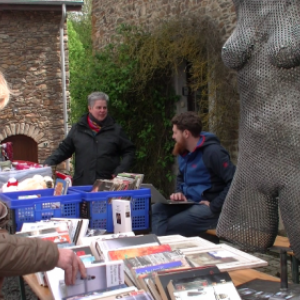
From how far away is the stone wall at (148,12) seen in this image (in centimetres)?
705

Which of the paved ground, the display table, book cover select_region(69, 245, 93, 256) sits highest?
book cover select_region(69, 245, 93, 256)

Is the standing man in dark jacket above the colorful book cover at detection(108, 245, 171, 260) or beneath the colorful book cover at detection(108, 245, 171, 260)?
above

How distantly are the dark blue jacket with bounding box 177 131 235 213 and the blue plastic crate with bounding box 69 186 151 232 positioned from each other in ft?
2.16

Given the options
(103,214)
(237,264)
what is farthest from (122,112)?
(237,264)

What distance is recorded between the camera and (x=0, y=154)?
488cm

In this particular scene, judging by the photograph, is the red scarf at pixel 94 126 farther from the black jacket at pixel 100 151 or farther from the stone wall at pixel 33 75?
the stone wall at pixel 33 75

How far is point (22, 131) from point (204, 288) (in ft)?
34.3

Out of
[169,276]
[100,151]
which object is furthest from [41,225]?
[100,151]

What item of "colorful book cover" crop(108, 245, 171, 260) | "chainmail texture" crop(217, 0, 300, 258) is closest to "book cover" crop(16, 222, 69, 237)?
"colorful book cover" crop(108, 245, 171, 260)

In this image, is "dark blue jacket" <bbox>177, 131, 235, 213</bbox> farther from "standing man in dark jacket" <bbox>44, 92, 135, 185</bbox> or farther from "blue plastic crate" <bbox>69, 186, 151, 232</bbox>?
"standing man in dark jacket" <bbox>44, 92, 135, 185</bbox>

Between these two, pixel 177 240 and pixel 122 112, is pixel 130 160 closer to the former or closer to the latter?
pixel 177 240

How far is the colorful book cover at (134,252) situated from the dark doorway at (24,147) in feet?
33.1

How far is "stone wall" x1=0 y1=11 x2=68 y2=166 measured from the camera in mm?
11484

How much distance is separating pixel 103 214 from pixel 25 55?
9.05 m
